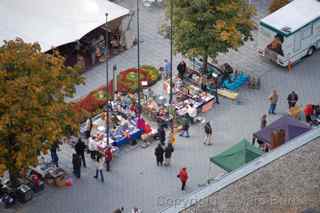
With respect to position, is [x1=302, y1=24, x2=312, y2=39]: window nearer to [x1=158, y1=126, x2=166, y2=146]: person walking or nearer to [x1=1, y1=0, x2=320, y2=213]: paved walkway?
[x1=1, y1=0, x2=320, y2=213]: paved walkway

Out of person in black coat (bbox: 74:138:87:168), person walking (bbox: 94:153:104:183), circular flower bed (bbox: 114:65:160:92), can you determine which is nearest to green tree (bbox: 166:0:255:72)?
circular flower bed (bbox: 114:65:160:92)

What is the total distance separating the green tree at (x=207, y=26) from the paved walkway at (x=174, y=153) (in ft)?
8.10

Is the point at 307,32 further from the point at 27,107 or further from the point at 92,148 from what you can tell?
the point at 27,107

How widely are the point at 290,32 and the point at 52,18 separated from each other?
1050 cm

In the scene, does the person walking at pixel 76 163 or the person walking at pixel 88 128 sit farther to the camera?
the person walking at pixel 88 128

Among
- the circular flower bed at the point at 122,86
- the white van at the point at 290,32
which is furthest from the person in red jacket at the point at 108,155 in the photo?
the white van at the point at 290,32

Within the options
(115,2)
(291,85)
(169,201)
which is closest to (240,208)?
(169,201)

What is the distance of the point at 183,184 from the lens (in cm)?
3092

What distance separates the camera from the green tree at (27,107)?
91.2ft

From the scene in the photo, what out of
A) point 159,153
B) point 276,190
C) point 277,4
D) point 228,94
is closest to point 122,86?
point 228,94

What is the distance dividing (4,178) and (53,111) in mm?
4003

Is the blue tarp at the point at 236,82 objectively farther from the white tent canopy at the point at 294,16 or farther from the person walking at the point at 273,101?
the white tent canopy at the point at 294,16

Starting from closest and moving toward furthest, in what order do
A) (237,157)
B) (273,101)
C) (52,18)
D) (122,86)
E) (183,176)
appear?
(237,157) → (183,176) → (273,101) → (122,86) → (52,18)

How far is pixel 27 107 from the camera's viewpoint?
28.0 m
